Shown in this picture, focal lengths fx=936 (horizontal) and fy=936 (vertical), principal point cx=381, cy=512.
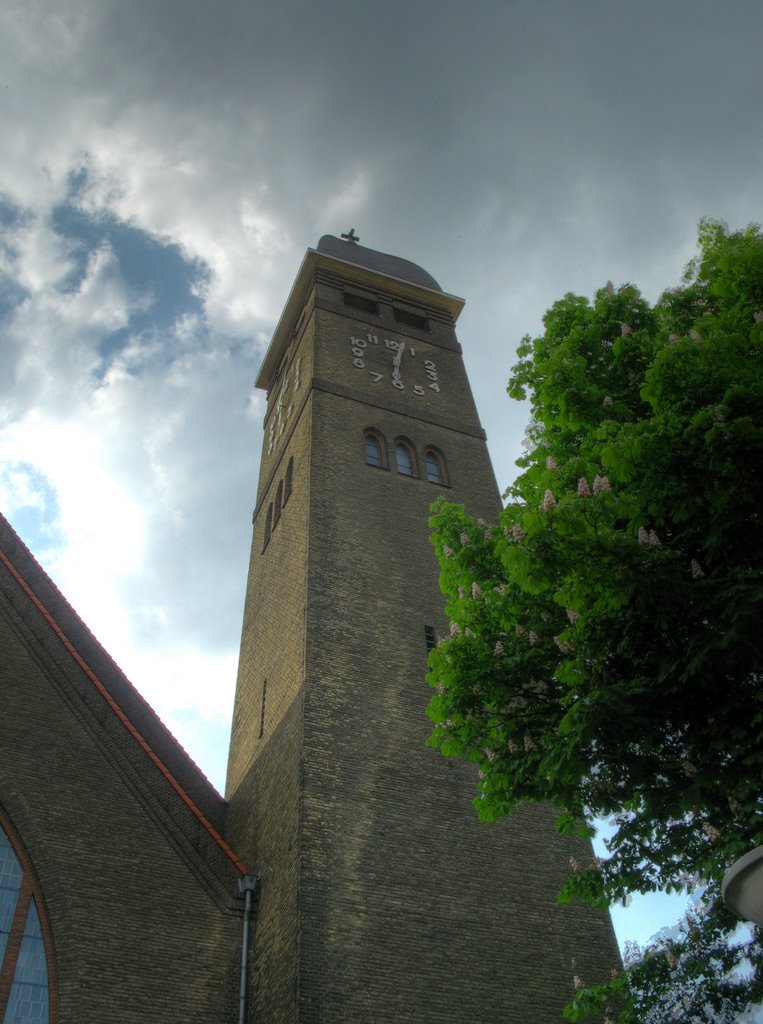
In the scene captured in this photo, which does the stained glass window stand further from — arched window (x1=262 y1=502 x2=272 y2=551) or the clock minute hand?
the clock minute hand

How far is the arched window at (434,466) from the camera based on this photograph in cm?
2073

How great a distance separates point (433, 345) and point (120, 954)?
1817cm

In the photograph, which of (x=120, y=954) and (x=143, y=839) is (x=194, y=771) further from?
(x=120, y=954)

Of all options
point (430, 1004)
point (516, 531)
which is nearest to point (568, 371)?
point (516, 531)

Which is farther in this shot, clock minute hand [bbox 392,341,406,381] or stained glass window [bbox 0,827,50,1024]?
clock minute hand [bbox 392,341,406,381]

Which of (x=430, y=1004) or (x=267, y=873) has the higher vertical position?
(x=267, y=873)

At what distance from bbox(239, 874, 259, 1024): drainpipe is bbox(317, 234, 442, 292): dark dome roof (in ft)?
61.5

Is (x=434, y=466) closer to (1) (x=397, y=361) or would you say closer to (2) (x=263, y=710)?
(1) (x=397, y=361)

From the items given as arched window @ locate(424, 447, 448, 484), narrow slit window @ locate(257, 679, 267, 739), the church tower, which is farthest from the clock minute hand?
narrow slit window @ locate(257, 679, 267, 739)

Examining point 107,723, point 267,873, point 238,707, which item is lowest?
point 267,873

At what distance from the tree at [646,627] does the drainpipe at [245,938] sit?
17.9 ft

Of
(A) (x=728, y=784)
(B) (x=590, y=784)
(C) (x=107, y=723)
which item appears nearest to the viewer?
(A) (x=728, y=784)

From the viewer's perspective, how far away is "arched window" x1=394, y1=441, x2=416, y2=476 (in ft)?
66.8

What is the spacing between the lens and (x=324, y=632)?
50.2ft
